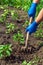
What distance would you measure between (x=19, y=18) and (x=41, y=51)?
1.71 metres

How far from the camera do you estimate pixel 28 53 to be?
4.37 meters

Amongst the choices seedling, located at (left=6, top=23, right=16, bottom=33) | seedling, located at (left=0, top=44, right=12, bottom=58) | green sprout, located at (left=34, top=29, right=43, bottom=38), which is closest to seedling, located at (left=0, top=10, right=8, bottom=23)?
seedling, located at (left=6, top=23, right=16, bottom=33)

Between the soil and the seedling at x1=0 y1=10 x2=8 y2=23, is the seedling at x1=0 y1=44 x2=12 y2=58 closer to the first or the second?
the soil

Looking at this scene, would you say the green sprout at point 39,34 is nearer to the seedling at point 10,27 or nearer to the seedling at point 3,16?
the seedling at point 10,27

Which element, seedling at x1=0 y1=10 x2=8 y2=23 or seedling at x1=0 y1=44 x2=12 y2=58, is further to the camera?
seedling at x1=0 y1=10 x2=8 y2=23

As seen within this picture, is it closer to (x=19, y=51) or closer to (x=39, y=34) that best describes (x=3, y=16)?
(x=39, y=34)

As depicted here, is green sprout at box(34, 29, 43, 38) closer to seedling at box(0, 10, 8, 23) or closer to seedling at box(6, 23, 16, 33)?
seedling at box(6, 23, 16, 33)

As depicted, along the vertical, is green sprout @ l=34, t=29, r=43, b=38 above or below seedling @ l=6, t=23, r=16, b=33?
below

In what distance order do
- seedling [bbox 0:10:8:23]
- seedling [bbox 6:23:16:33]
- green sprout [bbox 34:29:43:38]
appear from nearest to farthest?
green sprout [bbox 34:29:43:38] < seedling [bbox 6:23:16:33] < seedling [bbox 0:10:8:23]

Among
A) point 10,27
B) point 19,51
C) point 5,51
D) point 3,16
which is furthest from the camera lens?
point 3,16

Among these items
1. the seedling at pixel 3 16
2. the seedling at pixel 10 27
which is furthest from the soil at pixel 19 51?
the seedling at pixel 3 16


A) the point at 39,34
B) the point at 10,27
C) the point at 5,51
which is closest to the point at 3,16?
the point at 10,27

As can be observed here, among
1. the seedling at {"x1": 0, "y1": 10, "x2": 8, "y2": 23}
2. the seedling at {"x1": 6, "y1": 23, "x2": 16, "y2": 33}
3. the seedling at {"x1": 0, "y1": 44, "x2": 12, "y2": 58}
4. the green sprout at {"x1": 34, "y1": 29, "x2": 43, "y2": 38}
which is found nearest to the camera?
the seedling at {"x1": 0, "y1": 44, "x2": 12, "y2": 58}

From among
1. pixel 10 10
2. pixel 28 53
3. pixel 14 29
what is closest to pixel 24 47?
pixel 28 53
